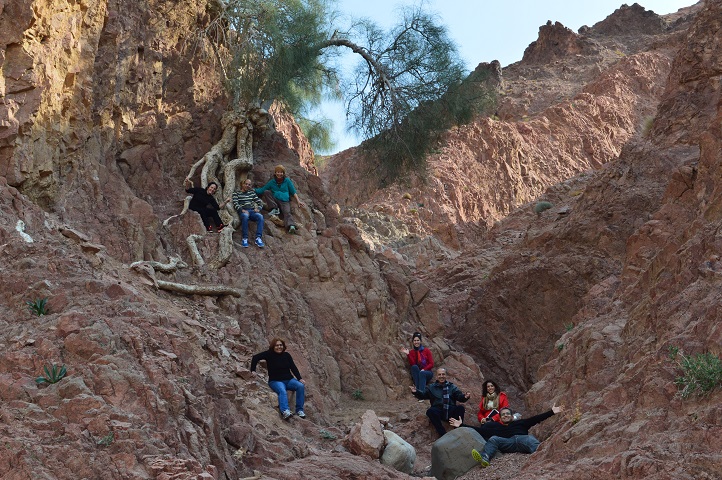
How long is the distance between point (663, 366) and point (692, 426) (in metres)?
1.10

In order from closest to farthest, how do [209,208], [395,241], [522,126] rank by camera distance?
[209,208] < [395,241] < [522,126]

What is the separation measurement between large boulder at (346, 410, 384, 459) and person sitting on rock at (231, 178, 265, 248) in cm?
506

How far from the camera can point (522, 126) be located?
1312 inches

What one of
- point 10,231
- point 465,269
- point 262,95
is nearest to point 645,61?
point 465,269

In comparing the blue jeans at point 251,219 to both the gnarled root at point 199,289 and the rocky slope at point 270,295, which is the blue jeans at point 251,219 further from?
the gnarled root at point 199,289

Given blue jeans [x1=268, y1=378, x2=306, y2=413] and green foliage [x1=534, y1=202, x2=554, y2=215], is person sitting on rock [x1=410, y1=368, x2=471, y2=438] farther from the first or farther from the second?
green foliage [x1=534, y1=202, x2=554, y2=215]

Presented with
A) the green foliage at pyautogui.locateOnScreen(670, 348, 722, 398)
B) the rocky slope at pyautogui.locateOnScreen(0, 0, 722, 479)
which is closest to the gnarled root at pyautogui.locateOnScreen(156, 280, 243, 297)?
the rocky slope at pyautogui.locateOnScreen(0, 0, 722, 479)

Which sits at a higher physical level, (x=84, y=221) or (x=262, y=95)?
(x=262, y=95)

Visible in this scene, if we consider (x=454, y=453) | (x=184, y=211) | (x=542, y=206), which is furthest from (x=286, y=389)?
(x=542, y=206)

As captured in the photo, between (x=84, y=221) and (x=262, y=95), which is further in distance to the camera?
(x=262, y=95)

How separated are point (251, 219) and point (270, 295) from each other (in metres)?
1.73

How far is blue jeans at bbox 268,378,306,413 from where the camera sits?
10.5m

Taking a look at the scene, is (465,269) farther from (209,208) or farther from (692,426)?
(692,426)

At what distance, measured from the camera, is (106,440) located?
700cm
